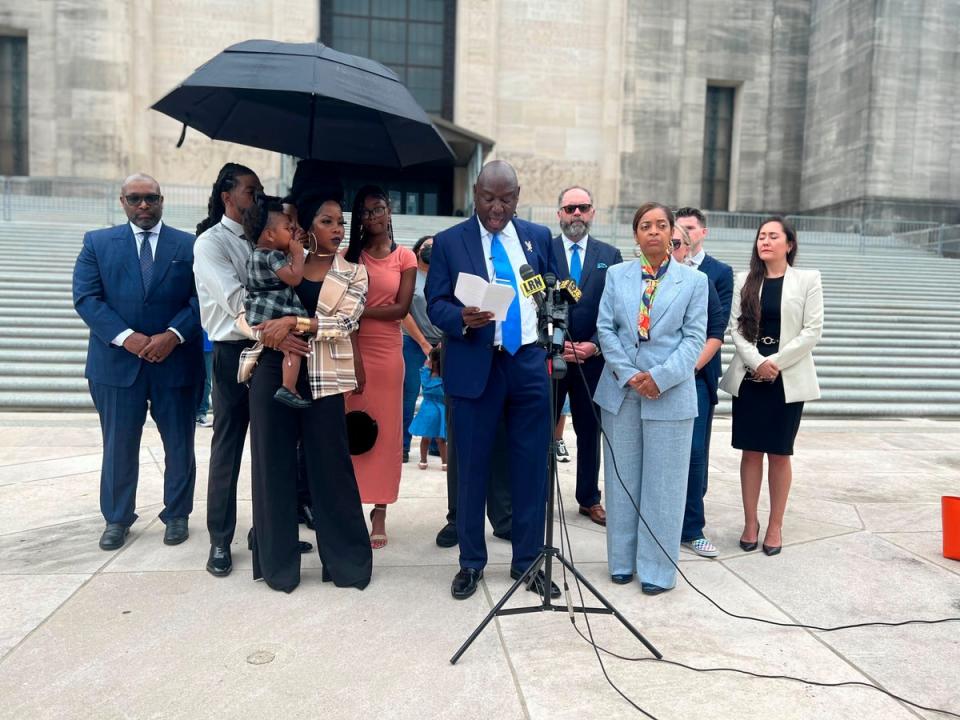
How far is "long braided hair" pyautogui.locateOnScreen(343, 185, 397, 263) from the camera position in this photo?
4805 mm

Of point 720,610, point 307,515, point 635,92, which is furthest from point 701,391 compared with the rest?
point 635,92

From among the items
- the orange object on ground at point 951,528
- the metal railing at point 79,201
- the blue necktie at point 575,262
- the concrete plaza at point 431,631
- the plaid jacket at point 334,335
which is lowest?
the concrete plaza at point 431,631

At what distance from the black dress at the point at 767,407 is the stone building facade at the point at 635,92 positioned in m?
24.2

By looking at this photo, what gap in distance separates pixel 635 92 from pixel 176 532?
27358 millimetres

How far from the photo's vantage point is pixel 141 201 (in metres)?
4.98

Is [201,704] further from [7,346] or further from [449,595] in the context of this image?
[7,346]

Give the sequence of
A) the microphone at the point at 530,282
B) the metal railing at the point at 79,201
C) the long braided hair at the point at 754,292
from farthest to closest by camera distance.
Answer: the metal railing at the point at 79,201 → the long braided hair at the point at 754,292 → the microphone at the point at 530,282

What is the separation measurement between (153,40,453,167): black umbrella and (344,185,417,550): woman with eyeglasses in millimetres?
379

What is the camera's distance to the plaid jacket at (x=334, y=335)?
423 centimetres

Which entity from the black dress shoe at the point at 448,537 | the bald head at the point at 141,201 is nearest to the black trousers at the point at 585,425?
the black dress shoe at the point at 448,537

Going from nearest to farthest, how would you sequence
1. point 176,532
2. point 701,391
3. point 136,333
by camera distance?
point 136,333 → point 176,532 → point 701,391

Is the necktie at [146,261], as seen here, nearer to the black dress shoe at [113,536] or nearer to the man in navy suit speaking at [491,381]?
the black dress shoe at [113,536]

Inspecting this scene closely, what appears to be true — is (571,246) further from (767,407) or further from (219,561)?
(219,561)

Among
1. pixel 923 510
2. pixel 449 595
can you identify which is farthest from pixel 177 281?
pixel 923 510
